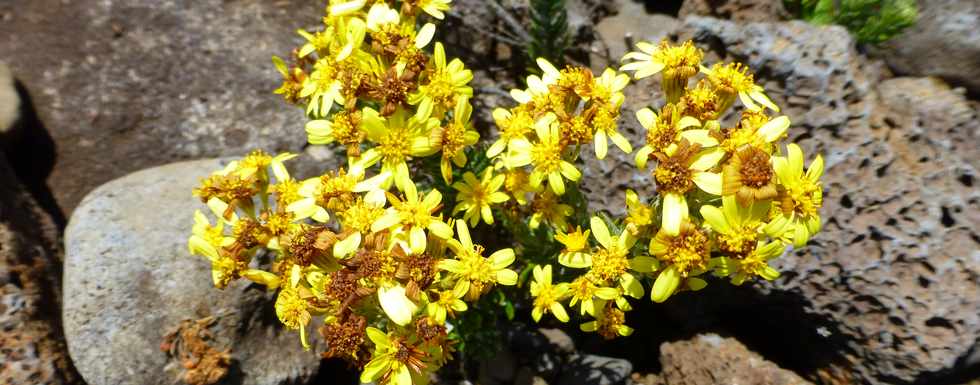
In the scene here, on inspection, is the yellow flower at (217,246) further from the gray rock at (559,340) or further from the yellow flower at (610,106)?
the gray rock at (559,340)

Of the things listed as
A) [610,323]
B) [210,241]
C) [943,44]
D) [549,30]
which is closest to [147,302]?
[210,241]

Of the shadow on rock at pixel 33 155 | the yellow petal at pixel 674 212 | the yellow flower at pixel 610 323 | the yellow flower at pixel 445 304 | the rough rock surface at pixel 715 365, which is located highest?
the yellow petal at pixel 674 212

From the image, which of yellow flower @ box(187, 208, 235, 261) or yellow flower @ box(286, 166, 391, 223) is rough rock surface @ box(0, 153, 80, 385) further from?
yellow flower @ box(286, 166, 391, 223)

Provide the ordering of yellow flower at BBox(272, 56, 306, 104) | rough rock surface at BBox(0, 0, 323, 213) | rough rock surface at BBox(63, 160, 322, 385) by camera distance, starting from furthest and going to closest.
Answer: rough rock surface at BBox(0, 0, 323, 213) < rough rock surface at BBox(63, 160, 322, 385) < yellow flower at BBox(272, 56, 306, 104)

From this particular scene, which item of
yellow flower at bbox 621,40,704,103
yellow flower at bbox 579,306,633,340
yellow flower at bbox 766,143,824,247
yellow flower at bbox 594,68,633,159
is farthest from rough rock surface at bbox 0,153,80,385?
yellow flower at bbox 766,143,824,247

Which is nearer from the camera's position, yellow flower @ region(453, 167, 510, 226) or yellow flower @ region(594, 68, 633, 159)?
yellow flower @ region(594, 68, 633, 159)

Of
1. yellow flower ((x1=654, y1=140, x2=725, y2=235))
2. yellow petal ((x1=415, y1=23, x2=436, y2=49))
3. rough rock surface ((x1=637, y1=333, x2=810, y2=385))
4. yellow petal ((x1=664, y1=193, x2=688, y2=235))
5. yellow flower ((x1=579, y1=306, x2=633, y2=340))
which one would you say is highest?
yellow petal ((x1=415, y1=23, x2=436, y2=49))

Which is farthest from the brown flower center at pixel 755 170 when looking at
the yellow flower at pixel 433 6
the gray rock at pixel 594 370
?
the gray rock at pixel 594 370
